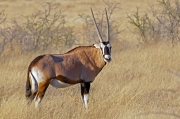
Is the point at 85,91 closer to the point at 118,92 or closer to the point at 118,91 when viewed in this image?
the point at 118,92

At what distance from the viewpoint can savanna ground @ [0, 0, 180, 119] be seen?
686cm

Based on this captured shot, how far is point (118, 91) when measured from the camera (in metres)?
8.55

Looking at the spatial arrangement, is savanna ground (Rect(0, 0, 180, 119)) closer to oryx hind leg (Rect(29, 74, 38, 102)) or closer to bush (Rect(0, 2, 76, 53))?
oryx hind leg (Rect(29, 74, 38, 102))

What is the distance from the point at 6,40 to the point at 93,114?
8.80 metres

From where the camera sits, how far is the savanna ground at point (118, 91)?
22.5ft

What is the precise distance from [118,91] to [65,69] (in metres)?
1.22

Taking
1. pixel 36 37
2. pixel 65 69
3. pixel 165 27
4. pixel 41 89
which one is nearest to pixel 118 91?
pixel 65 69

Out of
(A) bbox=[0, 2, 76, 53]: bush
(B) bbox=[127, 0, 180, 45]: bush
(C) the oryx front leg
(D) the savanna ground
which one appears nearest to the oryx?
(C) the oryx front leg

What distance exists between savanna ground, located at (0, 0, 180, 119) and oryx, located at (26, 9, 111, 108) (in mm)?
250

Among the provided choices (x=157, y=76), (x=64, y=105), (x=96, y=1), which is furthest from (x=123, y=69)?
(x=96, y=1)

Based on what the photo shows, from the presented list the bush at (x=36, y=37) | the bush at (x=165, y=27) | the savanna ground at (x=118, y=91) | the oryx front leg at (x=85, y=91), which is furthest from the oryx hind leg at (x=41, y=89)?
the bush at (x=165, y=27)

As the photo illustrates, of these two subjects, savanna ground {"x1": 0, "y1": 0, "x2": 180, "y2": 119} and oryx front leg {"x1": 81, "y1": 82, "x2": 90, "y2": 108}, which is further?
oryx front leg {"x1": 81, "y1": 82, "x2": 90, "y2": 108}

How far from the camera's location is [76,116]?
704cm

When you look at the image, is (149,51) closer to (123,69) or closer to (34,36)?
(123,69)
